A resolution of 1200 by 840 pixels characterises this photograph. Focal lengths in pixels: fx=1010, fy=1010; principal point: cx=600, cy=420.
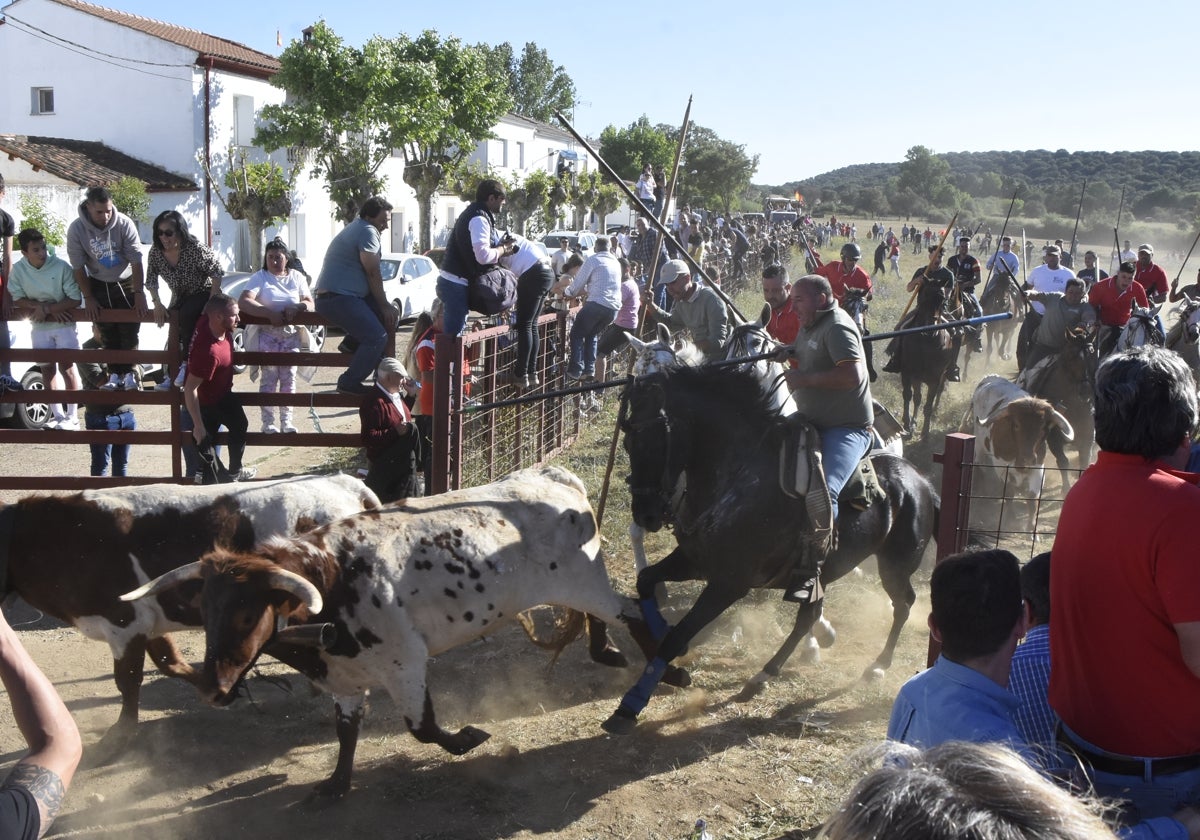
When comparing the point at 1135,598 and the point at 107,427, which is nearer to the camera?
the point at 1135,598

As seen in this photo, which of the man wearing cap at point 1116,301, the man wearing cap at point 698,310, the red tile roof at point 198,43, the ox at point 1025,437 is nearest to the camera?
the ox at point 1025,437

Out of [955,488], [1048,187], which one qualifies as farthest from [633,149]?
[955,488]

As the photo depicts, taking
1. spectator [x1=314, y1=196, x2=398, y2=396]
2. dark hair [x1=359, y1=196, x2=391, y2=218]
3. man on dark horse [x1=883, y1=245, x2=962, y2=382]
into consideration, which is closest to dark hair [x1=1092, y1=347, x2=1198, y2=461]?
spectator [x1=314, y1=196, x2=398, y2=396]

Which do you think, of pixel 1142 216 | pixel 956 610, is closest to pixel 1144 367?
pixel 956 610

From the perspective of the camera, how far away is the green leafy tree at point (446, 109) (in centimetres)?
3878

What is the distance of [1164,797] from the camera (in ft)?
9.03

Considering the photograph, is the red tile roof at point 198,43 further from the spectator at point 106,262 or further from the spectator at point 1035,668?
the spectator at point 1035,668

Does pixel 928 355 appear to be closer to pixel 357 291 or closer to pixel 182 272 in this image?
pixel 357 291

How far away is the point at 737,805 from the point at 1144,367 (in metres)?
3.17

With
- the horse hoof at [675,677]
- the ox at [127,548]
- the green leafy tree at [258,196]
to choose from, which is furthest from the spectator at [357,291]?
the green leafy tree at [258,196]

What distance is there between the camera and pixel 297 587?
14.9 feet

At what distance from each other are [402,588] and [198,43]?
38.3m

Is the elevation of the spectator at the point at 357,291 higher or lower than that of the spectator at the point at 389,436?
higher

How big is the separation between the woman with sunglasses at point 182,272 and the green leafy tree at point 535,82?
304 ft
